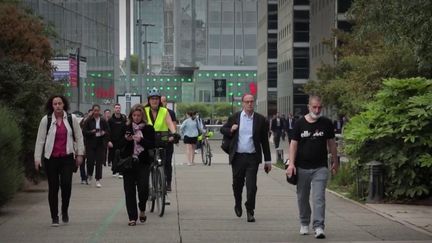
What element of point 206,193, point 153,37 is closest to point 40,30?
point 206,193

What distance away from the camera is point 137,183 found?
10633 millimetres

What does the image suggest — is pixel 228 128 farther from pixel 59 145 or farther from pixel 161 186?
pixel 59 145

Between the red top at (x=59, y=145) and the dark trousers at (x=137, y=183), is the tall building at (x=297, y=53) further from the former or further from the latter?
the red top at (x=59, y=145)

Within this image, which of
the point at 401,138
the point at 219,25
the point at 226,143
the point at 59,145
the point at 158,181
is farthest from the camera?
the point at 219,25

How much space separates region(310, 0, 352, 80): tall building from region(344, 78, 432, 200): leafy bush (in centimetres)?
4288

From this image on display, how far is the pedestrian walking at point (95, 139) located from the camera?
654 inches

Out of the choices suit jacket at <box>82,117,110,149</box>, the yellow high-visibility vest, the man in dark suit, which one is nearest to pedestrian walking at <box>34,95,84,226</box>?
the yellow high-visibility vest

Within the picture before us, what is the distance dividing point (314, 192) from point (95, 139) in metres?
8.34

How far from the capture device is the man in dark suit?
426 inches

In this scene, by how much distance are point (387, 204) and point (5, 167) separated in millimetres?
6389

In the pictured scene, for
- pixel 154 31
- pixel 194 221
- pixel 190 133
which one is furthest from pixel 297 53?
pixel 194 221

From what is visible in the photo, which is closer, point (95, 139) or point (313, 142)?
point (313, 142)

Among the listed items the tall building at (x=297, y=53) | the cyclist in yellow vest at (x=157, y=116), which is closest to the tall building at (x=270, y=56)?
the tall building at (x=297, y=53)

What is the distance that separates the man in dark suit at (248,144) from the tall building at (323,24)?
46.0m
